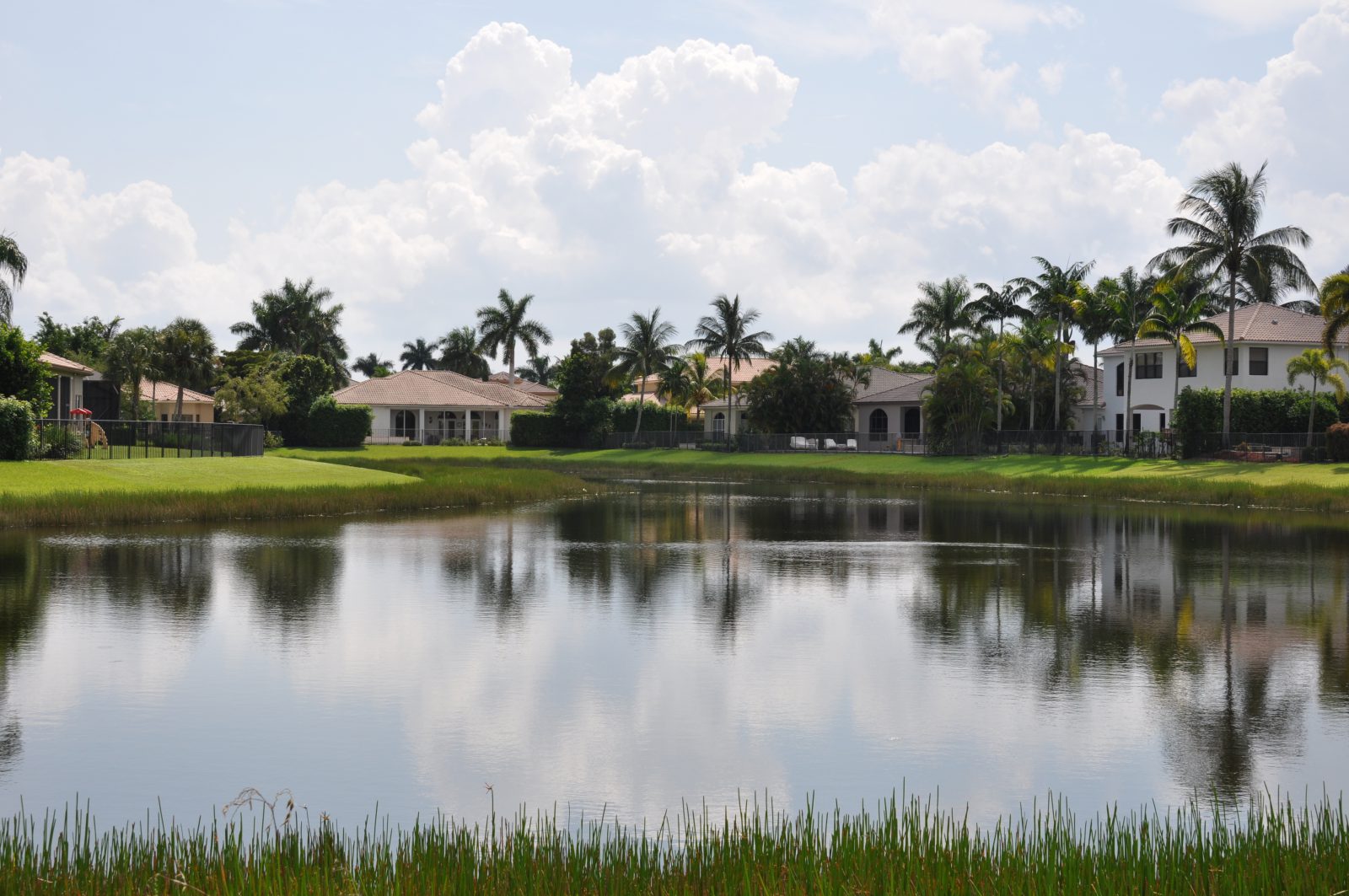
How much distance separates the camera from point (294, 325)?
110 metres

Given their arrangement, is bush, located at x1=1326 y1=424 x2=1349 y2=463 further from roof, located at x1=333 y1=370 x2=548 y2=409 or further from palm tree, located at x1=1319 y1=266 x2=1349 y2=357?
roof, located at x1=333 y1=370 x2=548 y2=409

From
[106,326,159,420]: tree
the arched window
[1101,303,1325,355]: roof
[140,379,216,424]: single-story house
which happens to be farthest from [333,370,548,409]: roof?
[1101,303,1325,355]: roof

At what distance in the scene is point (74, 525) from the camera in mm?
34188

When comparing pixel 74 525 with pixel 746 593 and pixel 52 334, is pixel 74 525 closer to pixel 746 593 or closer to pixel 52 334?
pixel 746 593

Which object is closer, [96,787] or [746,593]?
[96,787]

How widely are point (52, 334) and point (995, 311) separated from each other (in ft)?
224

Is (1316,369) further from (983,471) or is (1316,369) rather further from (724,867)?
(724,867)

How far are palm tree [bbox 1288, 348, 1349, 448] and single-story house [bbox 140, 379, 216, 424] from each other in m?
65.7

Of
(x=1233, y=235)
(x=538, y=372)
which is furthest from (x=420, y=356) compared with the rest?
(x=1233, y=235)

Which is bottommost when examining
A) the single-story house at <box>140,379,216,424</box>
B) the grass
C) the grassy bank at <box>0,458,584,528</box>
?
the grass

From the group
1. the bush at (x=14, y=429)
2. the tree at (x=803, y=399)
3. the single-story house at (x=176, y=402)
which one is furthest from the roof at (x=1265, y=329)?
the single-story house at (x=176, y=402)

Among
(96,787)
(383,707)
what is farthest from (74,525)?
(96,787)

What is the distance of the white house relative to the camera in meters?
69.5

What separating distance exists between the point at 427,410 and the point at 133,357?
25.4 m
